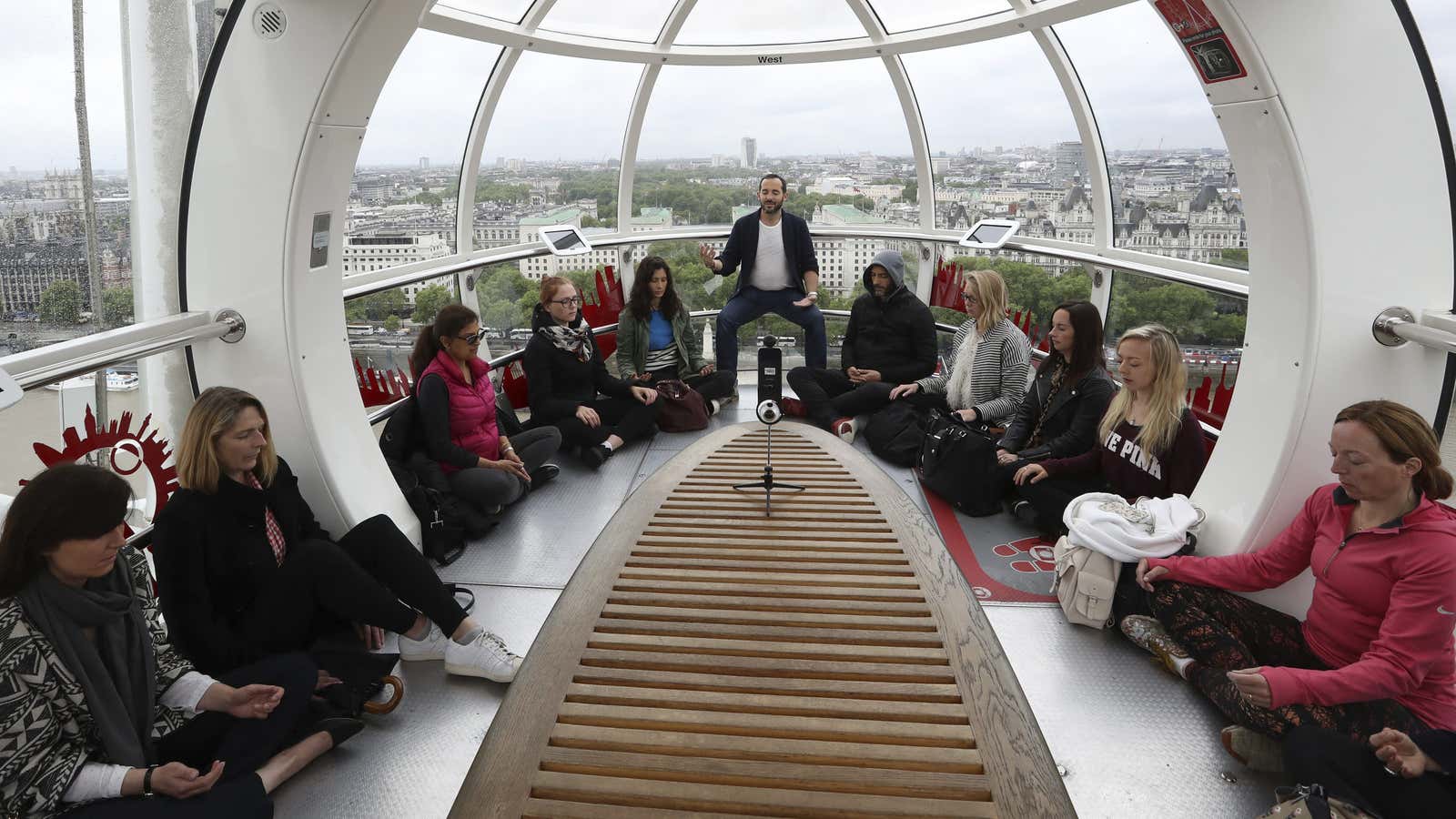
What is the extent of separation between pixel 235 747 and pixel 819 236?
602cm

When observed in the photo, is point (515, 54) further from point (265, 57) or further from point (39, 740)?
point (39, 740)

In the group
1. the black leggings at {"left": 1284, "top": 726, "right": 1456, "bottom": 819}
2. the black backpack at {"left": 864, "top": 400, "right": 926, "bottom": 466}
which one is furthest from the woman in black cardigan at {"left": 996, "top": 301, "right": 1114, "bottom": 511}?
the black leggings at {"left": 1284, "top": 726, "right": 1456, "bottom": 819}

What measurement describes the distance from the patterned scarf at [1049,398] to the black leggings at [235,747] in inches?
140

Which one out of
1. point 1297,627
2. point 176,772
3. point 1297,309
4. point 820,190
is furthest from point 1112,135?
point 176,772

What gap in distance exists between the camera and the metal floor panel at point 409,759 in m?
2.55

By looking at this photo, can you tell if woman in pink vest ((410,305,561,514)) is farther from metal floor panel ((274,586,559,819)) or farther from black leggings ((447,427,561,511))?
metal floor panel ((274,586,559,819))

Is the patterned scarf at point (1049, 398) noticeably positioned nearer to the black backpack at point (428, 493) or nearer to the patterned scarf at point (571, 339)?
the patterned scarf at point (571, 339)

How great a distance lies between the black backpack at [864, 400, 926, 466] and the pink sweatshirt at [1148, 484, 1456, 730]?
270 centimetres

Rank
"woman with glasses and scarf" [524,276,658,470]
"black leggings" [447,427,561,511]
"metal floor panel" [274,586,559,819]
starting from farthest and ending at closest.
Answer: "woman with glasses and scarf" [524,276,658,470]
"black leggings" [447,427,561,511]
"metal floor panel" [274,586,559,819]

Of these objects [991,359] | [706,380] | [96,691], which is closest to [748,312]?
[706,380]

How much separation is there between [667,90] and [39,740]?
610cm

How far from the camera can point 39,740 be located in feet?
6.64

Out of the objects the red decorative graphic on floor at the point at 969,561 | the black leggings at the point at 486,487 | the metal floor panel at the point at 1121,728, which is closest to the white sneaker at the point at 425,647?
the black leggings at the point at 486,487

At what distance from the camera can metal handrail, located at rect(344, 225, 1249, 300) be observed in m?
4.65
